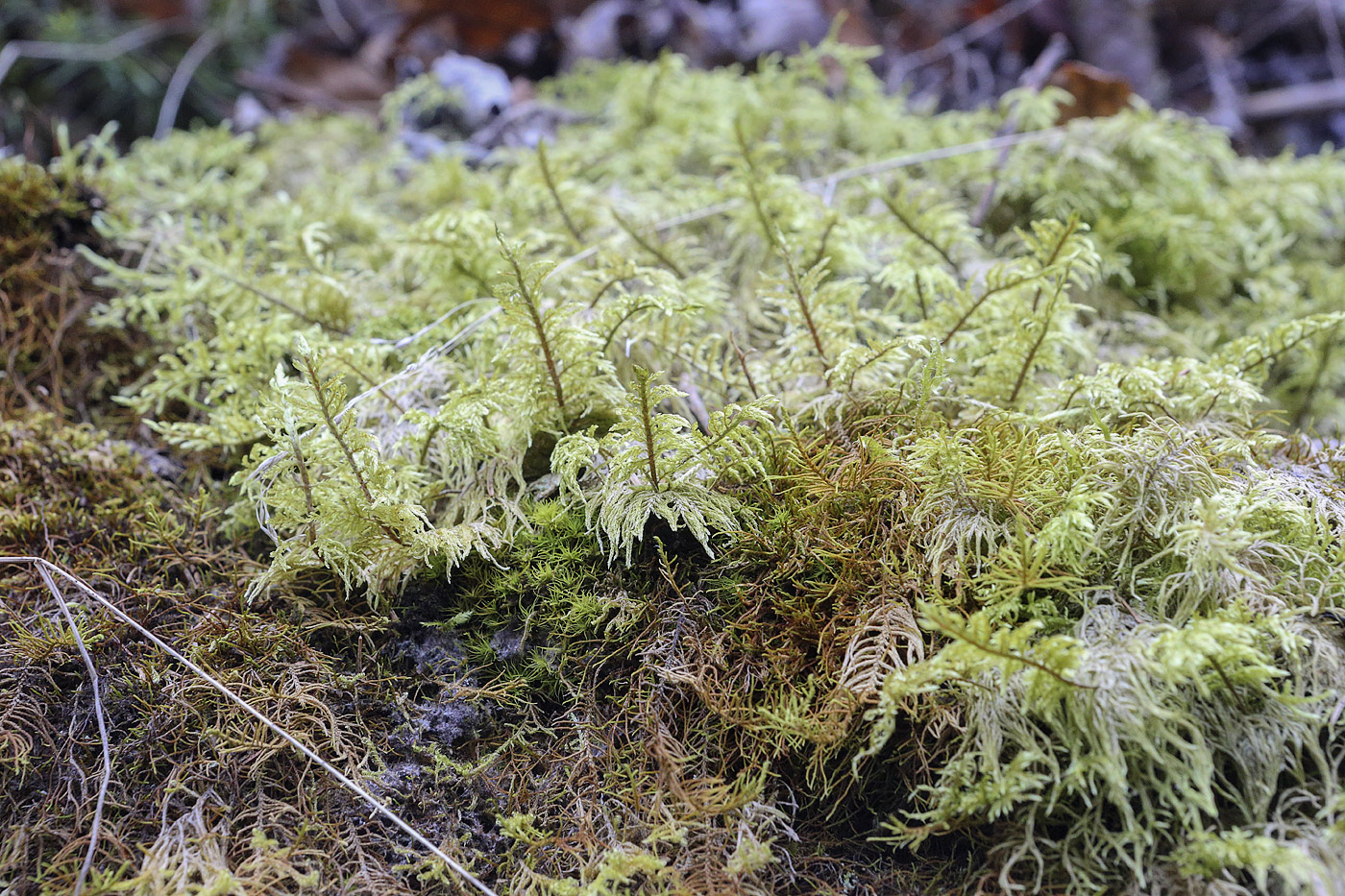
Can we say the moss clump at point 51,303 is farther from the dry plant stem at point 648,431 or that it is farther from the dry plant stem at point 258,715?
→ the dry plant stem at point 648,431

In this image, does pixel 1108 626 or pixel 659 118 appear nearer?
pixel 1108 626

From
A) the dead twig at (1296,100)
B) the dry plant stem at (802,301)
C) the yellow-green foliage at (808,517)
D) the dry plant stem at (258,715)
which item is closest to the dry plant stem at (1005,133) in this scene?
the yellow-green foliage at (808,517)

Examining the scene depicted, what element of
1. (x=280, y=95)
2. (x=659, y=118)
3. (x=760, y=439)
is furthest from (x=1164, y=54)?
(x=280, y=95)

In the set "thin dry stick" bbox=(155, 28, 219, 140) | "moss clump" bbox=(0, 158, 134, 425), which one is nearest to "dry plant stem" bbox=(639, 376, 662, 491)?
"moss clump" bbox=(0, 158, 134, 425)

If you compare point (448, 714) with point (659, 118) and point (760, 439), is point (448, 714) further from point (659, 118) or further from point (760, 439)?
point (659, 118)

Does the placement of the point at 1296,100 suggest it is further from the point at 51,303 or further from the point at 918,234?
the point at 51,303

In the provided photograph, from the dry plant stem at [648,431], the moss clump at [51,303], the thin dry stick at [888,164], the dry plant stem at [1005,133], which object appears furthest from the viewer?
the dry plant stem at [1005,133]

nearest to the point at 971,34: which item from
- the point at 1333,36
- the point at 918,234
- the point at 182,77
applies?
the point at 1333,36
